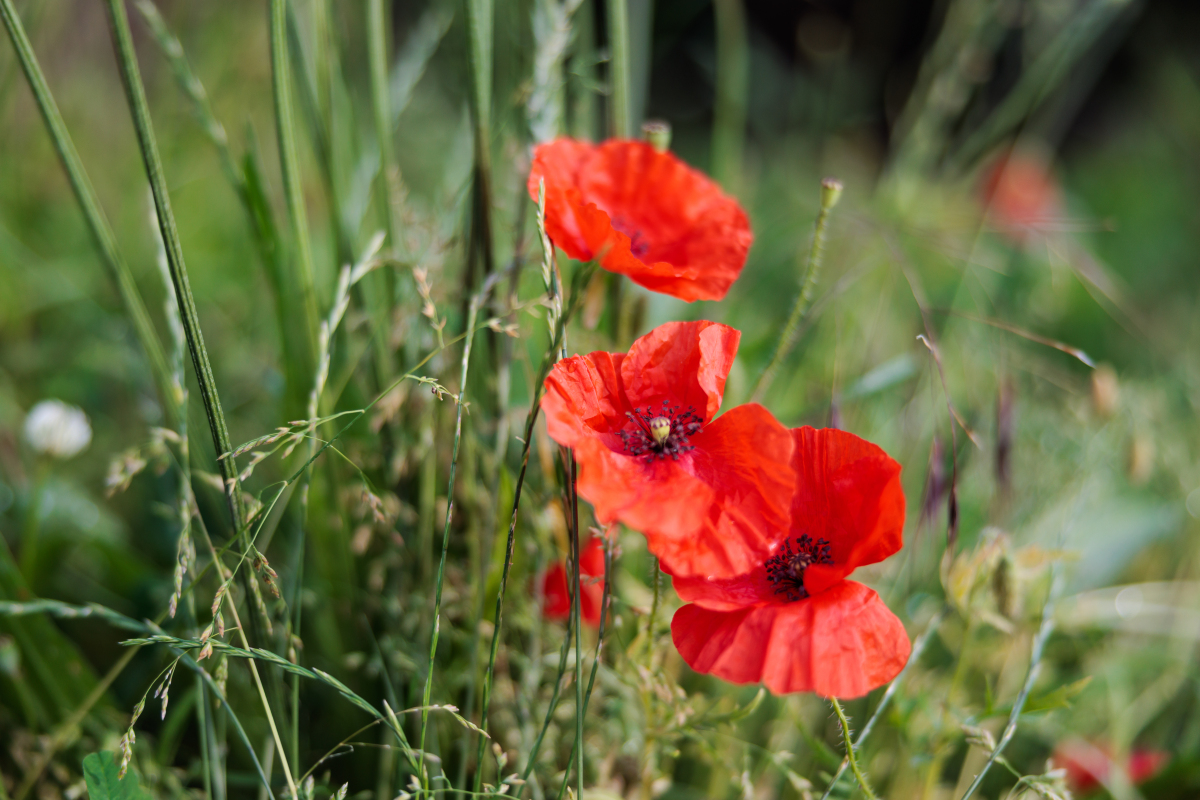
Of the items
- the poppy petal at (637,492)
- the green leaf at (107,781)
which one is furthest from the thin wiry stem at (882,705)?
the green leaf at (107,781)

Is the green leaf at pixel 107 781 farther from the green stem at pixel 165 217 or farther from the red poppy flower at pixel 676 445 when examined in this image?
the red poppy flower at pixel 676 445

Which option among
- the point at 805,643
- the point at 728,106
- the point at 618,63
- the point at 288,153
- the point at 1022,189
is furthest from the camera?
the point at 1022,189

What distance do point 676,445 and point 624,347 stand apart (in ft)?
0.55

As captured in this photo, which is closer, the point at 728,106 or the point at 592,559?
the point at 592,559

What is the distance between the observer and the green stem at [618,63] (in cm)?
57

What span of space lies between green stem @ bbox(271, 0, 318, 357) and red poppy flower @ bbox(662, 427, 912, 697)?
1.11ft

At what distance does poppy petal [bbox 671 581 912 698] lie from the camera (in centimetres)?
37

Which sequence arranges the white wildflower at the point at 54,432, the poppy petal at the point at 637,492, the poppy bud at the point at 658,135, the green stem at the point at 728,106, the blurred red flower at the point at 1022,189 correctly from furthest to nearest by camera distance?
1. the blurred red flower at the point at 1022,189
2. the green stem at the point at 728,106
3. the white wildflower at the point at 54,432
4. the poppy bud at the point at 658,135
5. the poppy petal at the point at 637,492

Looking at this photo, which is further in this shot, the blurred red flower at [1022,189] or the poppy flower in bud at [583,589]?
the blurred red flower at [1022,189]

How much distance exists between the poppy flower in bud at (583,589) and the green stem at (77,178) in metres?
0.28

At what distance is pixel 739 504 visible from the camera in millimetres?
410

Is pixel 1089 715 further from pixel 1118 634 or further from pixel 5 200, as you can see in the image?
pixel 5 200

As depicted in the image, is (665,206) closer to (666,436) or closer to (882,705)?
(666,436)

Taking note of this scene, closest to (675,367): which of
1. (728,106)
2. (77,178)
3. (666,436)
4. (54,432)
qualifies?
(666,436)
